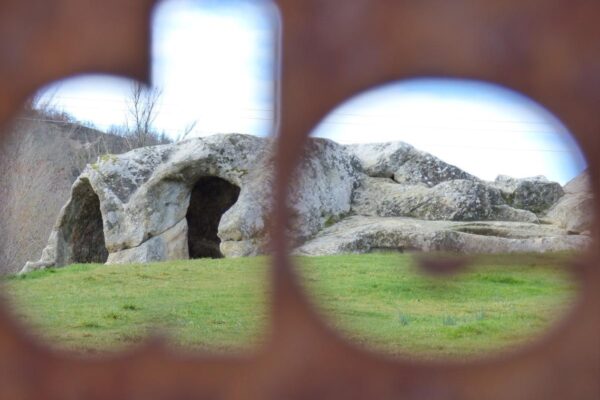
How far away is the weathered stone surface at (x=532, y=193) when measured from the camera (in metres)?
13.1

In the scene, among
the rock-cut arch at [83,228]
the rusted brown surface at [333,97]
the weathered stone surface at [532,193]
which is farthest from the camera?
the weathered stone surface at [532,193]

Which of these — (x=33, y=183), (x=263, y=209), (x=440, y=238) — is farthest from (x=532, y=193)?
(x=33, y=183)

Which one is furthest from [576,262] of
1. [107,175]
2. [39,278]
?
[107,175]

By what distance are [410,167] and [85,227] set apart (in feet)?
18.5

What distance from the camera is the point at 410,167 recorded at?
1387cm

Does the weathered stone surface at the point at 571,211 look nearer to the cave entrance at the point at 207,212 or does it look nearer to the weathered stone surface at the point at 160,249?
the cave entrance at the point at 207,212

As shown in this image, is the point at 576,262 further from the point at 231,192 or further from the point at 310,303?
the point at 231,192

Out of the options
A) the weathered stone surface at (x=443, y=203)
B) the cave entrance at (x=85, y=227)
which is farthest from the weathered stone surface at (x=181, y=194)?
the weathered stone surface at (x=443, y=203)

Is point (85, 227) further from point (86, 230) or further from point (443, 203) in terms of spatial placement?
point (443, 203)

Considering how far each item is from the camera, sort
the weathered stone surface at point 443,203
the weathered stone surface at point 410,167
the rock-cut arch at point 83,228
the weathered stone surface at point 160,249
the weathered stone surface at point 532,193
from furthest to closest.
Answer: the weathered stone surface at point 410,167
the weathered stone surface at point 532,193
the rock-cut arch at point 83,228
the weathered stone surface at point 443,203
the weathered stone surface at point 160,249

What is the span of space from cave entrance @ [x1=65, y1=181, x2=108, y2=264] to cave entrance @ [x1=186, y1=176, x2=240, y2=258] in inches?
59.7

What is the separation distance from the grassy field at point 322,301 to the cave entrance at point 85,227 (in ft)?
8.55

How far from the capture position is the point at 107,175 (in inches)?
468

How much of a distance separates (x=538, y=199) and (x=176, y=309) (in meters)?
7.67
